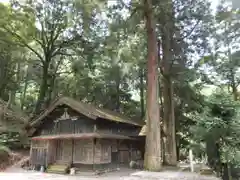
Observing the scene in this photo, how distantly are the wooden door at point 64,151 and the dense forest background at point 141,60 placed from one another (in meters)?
5.89

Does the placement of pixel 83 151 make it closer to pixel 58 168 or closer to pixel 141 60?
pixel 58 168

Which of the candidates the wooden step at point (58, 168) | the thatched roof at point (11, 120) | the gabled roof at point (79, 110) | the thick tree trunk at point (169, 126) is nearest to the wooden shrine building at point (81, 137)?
the gabled roof at point (79, 110)

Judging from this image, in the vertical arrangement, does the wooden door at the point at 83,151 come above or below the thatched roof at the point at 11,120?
below

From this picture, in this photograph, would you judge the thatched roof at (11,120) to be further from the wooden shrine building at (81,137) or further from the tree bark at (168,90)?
the tree bark at (168,90)

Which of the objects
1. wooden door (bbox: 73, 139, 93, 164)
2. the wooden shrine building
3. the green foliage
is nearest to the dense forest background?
the green foliage

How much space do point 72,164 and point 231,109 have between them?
9.53 metres

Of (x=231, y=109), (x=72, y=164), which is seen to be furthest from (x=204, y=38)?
(x=72, y=164)

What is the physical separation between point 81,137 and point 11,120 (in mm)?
9807

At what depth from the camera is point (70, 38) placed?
24.0 meters

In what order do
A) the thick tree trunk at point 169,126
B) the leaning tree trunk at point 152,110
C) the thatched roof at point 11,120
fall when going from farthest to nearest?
the thatched roof at point 11,120 → the thick tree trunk at point 169,126 → the leaning tree trunk at point 152,110

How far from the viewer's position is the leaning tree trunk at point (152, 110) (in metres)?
12.0

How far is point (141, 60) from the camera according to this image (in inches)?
676

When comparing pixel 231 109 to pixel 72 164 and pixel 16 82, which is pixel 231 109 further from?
pixel 16 82

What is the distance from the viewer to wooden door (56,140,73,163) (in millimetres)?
13953
